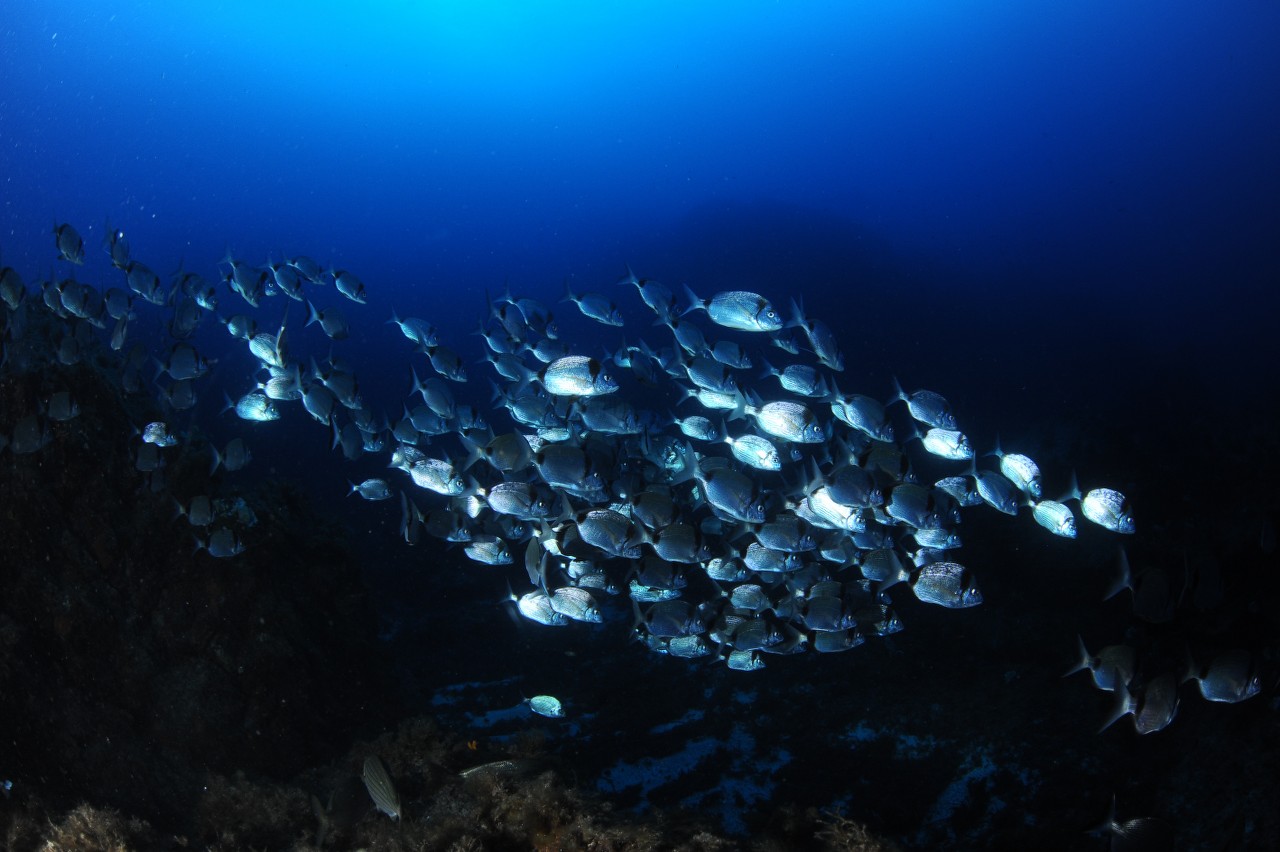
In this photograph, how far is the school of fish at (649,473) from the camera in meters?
5.80

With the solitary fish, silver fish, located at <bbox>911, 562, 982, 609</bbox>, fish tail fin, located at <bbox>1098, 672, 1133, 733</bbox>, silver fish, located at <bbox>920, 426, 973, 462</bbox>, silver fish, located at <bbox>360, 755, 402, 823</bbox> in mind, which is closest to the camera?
silver fish, located at <bbox>360, 755, 402, 823</bbox>

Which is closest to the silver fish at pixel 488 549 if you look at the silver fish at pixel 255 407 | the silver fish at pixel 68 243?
the silver fish at pixel 255 407

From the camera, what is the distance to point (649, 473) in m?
8.57

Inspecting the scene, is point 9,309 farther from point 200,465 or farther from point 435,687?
point 435,687

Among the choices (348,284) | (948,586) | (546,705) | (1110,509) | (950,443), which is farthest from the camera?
(348,284)

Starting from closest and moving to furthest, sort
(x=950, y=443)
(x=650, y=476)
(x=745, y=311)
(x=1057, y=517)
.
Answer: (x=1057, y=517) → (x=950, y=443) → (x=745, y=311) → (x=650, y=476)

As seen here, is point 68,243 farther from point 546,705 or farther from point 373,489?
point 546,705

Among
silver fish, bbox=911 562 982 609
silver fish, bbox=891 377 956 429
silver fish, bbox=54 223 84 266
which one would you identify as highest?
silver fish, bbox=54 223 84 266

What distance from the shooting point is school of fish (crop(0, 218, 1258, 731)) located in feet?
19.0

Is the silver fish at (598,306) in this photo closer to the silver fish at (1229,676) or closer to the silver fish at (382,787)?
the silver fish at (382,787)

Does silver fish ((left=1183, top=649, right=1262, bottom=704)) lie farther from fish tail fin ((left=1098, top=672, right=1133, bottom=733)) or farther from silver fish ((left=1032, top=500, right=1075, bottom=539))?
silver fish ((left=1032, top=500, right=1075, bottom=539))

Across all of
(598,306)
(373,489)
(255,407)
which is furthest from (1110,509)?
(255,407)

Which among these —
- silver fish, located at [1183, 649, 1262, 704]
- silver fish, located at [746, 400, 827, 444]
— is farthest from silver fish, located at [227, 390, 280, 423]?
silver fish, located at [1183, 649, 1262, 704]

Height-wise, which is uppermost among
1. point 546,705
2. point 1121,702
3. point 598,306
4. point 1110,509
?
point 598,306
